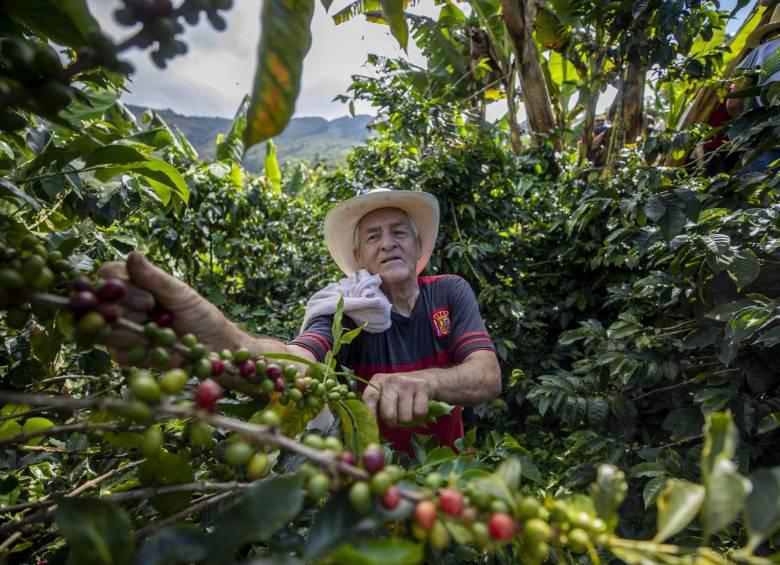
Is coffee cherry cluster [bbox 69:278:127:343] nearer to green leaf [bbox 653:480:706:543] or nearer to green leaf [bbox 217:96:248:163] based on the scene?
green leaf [bbox 653:480:706:543]

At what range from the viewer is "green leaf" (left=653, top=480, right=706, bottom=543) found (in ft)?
1.15

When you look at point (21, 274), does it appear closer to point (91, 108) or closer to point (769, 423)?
point (91, 108)

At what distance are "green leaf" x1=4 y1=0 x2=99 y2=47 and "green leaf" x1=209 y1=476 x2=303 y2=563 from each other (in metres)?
0.53

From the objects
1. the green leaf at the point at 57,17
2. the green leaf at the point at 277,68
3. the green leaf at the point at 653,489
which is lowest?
the green leaf at the point at 653,489

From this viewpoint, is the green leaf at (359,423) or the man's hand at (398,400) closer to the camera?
the green leaf at (359,423)

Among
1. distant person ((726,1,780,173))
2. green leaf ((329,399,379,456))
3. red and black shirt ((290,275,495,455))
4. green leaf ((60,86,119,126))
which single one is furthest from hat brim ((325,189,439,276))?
green leaf ((329,399,379,456))

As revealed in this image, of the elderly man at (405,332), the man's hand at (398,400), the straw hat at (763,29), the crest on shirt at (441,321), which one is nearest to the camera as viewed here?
the man's hand at (398,400)

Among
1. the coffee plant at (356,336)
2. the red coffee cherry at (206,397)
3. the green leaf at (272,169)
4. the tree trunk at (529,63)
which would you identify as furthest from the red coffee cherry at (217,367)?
the green leaf at (272,169)

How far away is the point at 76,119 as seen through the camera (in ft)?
3.45

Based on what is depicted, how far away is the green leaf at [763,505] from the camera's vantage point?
13.2 inches

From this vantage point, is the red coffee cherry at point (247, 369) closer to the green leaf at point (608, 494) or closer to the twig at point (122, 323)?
the twig at point (122, 323)

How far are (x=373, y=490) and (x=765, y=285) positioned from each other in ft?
5.41

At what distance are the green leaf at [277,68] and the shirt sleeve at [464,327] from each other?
1413 millimetres

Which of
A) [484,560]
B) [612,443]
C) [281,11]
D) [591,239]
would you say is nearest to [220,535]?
[281,11]
